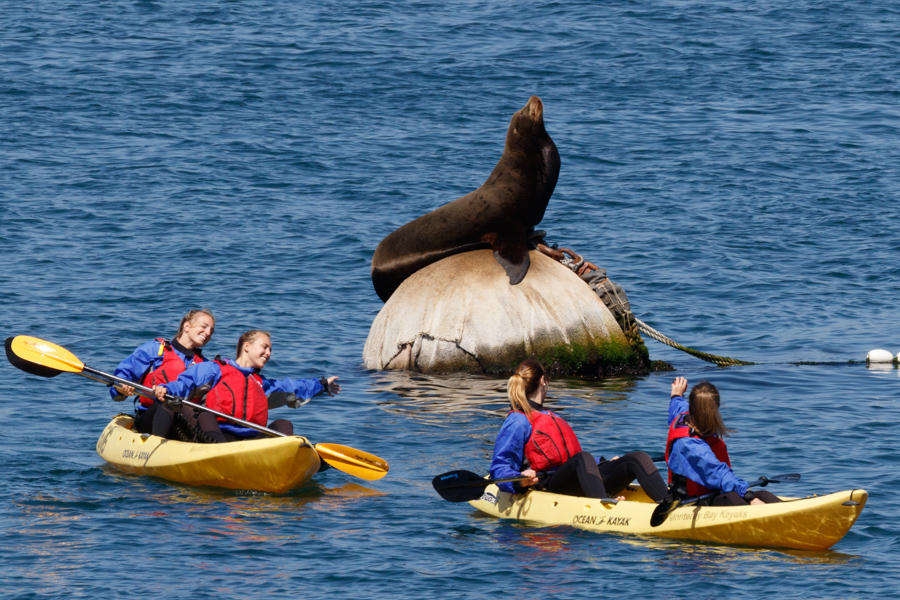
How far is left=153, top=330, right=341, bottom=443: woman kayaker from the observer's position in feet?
34.2

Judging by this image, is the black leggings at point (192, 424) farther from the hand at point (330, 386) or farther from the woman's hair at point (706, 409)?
the woman's hair at point (706, 409)

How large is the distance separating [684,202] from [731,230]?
2.15 meters

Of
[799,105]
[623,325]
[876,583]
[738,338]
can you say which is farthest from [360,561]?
[799,105]

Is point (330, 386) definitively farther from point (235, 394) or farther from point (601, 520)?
point (601, 520)

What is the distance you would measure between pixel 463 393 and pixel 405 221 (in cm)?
1146

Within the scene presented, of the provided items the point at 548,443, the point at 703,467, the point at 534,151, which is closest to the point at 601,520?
the point at 548,443

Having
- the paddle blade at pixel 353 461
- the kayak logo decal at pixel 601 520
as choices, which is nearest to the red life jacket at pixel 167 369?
the paddle blade at pixel 353 461

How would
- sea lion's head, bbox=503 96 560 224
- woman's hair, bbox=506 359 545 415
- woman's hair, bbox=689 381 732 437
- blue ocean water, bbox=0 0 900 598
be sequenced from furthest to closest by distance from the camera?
1. sea lion's head, bbox=503 96 560 224
2. woman's hair, bbox=506 359 545 415
3. blue ocean water, bbox=0 0 900 598
4. woman's hair, bbox=689 381 732 437

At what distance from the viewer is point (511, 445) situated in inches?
367

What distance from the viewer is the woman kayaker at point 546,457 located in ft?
30.4

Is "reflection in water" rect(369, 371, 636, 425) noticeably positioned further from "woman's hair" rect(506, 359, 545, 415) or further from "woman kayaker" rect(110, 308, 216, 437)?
"woman's hair" rect(506, 359, 545, 415)

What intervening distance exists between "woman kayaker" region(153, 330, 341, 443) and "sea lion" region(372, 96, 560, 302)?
472cm

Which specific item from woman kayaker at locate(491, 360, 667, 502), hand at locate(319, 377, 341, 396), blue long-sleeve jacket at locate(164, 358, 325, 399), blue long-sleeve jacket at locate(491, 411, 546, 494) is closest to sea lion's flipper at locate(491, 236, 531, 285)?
hand at locate(319, 377, 341, 396)

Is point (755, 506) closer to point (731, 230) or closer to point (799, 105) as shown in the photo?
point (731, 230)
